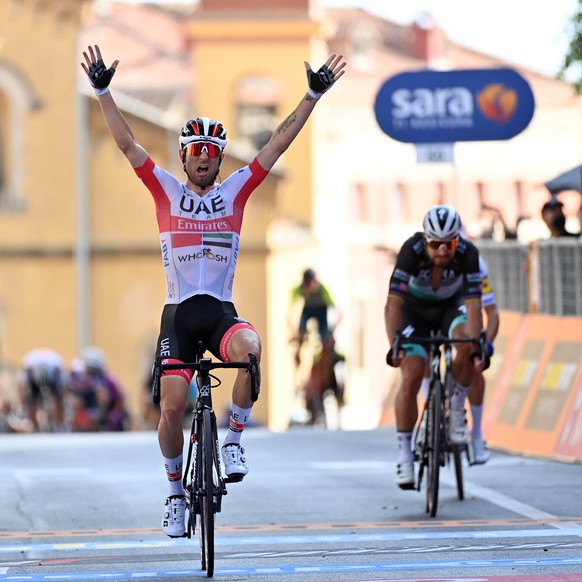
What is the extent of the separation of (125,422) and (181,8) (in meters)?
82.1

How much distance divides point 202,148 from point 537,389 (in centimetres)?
850

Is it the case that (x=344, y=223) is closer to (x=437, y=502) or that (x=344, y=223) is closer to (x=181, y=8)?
(x=181, y=8)

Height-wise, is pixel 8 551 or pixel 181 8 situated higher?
pixel 181 8

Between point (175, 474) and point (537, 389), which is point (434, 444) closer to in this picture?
point (175, 474)

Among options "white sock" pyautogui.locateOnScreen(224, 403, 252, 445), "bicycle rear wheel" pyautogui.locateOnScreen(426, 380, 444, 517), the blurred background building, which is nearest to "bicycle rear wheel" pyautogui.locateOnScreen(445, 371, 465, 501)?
"bicycle rear wheel" pyautogui.locateOnScreen(426, 380, 444, 517)

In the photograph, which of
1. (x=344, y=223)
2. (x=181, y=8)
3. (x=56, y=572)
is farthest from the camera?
(x=181, y=8)

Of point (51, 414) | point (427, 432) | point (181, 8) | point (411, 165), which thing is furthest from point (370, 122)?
point (427, 432)

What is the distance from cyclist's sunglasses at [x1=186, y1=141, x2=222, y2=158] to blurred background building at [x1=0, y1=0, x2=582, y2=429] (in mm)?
10588

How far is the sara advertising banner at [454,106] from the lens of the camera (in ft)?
79.9

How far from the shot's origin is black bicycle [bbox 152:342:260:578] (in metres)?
10.1

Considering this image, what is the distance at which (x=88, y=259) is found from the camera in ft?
173

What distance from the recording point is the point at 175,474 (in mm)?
10750

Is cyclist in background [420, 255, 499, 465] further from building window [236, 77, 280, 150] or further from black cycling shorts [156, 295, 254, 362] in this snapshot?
building window [236, 77, 280, 150]

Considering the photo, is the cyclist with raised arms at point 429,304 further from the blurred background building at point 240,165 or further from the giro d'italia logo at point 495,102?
the giro d'italia logo at point 495,102
